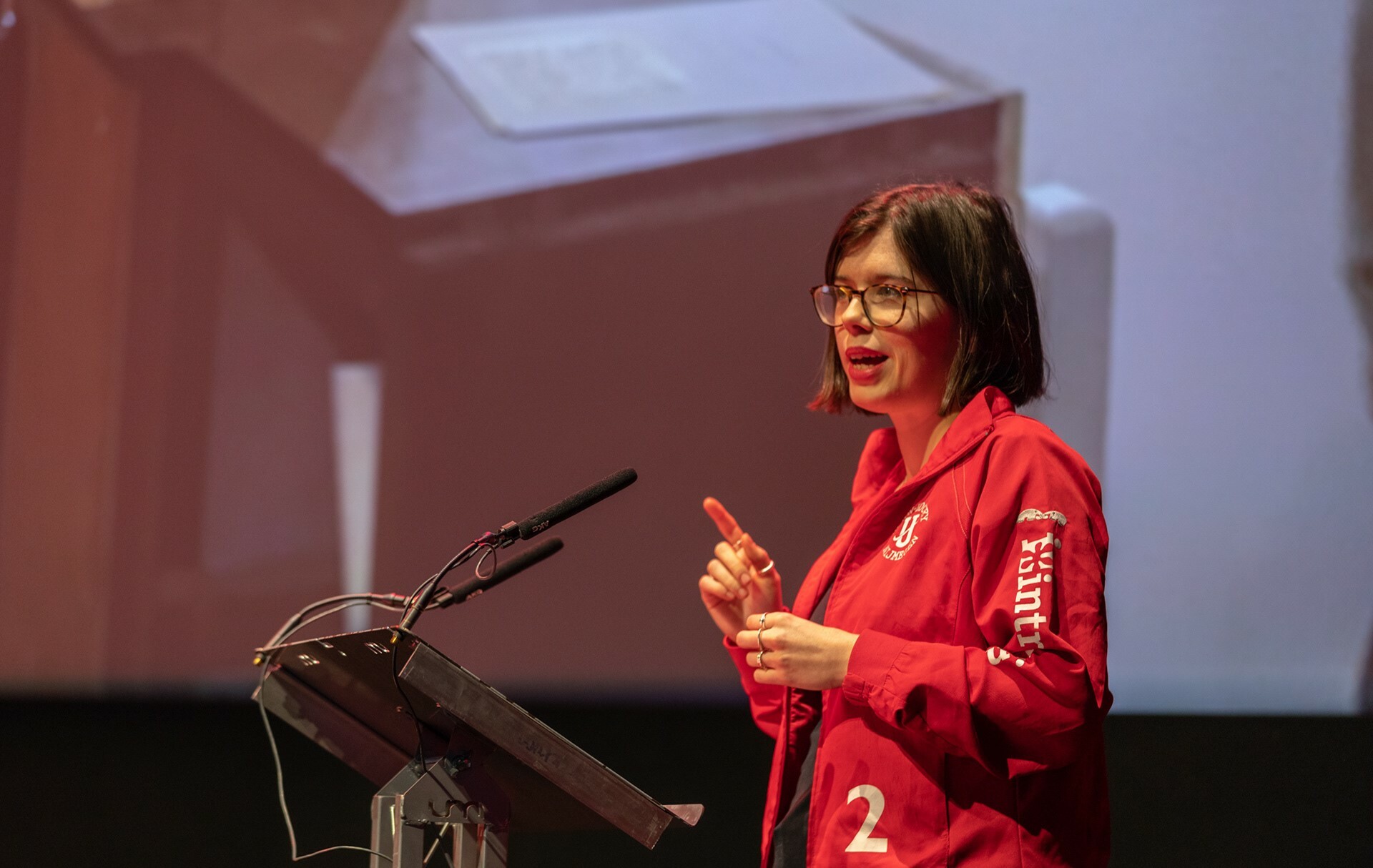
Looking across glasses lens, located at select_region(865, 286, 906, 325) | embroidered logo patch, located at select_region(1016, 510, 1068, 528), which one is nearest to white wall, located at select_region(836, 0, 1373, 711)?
glasses lens, located at select_region(865, 286, 906, 325)

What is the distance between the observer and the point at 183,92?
3129 mm

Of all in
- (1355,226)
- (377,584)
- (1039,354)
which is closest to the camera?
(1039,354)

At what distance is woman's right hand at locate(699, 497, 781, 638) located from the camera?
148 centimetres

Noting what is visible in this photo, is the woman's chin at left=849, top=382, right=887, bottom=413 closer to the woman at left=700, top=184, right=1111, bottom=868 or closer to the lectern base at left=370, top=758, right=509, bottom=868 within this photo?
the woman at left=700, top=184, right=1111, bottom=868

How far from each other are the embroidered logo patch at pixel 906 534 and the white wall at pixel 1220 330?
1696mm

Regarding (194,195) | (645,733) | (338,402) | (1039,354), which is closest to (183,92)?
(194,195)

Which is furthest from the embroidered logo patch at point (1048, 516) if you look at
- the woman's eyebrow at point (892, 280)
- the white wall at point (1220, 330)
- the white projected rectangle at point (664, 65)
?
the white projected rectangle at point (664, 65)

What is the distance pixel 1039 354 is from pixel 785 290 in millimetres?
1640

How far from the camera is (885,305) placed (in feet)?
4.43

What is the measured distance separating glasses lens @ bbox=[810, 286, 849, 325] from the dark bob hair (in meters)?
0.07

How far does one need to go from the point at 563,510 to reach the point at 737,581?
31cm

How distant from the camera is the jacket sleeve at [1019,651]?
1.08m

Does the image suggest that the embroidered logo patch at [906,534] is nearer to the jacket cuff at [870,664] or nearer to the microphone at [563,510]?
the jacket cuff at [870,664]

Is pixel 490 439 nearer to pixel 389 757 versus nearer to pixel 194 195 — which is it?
pixel 194 195
